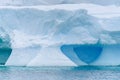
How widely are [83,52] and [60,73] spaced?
3.42ft

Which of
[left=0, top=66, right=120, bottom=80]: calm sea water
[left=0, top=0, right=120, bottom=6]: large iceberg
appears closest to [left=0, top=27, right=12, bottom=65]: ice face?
[left=0, top=66, right=120, bottom=80]: calm sea water

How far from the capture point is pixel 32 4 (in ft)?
42.7

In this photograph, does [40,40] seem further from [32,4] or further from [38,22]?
[32,4]

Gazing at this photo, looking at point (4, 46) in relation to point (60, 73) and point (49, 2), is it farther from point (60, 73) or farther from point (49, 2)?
point (60, 73)

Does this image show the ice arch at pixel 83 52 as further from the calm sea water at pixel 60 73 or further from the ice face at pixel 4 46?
the ice face at pixel 4 46

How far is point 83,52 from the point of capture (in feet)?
39.9

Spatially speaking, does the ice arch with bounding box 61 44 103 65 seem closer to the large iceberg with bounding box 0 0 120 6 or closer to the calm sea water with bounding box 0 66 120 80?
the calm sea water with bounding box 0 66 120 80

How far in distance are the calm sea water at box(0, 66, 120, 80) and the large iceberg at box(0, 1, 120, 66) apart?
16 centimetres

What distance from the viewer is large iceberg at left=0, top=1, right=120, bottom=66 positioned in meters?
11.6

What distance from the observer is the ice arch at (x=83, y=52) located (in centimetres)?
1186

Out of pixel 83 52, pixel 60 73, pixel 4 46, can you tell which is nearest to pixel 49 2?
pixel 4 46

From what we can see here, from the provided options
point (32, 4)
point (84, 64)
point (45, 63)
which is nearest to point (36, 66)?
point (45, 63)

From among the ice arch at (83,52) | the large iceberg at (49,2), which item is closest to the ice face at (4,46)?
the large iceberg at (49,2)

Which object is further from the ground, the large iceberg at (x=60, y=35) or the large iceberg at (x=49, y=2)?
the large iceberg at (x=49, y=2)
